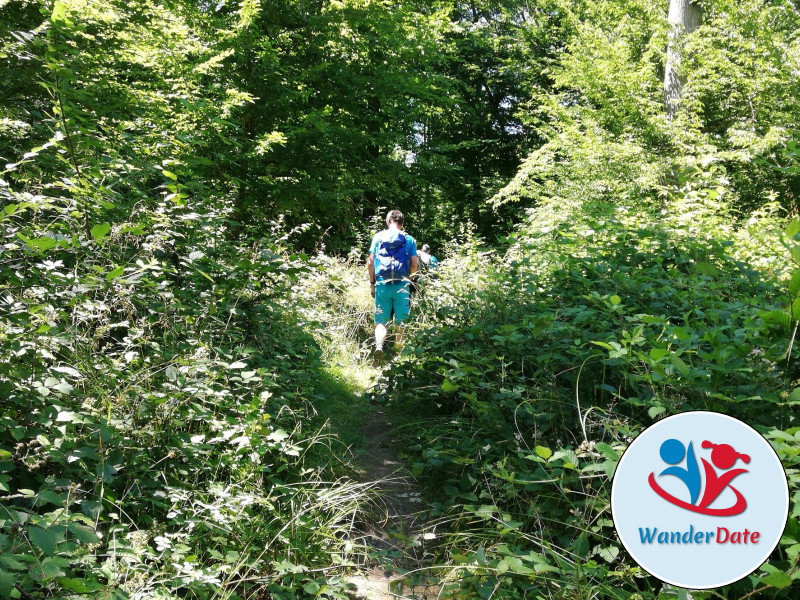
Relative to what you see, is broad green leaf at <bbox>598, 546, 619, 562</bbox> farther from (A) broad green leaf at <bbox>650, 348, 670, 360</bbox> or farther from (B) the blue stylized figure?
(A) broad green leaf at <bbox>650, 348, 670, 360</bbox>

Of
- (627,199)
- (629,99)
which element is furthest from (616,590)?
(629,99)

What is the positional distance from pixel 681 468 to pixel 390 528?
2.00m

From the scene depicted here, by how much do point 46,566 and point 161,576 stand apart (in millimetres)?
742

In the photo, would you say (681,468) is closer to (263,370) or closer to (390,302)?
(263,370)

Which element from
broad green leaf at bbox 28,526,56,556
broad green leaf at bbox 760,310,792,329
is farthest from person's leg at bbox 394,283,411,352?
broad green leaf at bbox 28,526,56,556

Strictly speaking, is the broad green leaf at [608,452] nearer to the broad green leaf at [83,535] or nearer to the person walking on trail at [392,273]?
the broad green leaf at [83,535]

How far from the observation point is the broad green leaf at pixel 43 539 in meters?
1.72

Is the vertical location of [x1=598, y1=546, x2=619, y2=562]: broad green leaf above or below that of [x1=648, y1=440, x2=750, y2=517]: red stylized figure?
below

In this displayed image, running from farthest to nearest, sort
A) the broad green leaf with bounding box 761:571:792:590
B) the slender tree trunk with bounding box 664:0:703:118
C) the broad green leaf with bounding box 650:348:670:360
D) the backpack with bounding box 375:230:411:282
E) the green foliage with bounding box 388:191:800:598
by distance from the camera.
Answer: the slender tree trunk with bounding box 664:0:703:118 → the backpack with bounding box 375:230:411:282 → the green foliage with bounding box 388:191:800:598 → the broad green leaf with bounding box 650:348:670:360 → the broad green leaf with bounding box 761:571:792:590

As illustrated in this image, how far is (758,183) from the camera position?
38.0 ft

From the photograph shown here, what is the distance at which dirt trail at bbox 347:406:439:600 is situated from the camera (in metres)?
2.82

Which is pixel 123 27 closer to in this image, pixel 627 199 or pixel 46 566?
pixel 46 566

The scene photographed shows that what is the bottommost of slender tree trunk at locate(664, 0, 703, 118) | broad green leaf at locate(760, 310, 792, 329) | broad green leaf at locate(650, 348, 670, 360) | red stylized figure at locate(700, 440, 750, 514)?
red stylized figure at locate(700, 440, 750, 514)

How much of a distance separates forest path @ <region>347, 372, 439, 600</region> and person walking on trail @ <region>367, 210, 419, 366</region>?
2231 mm
